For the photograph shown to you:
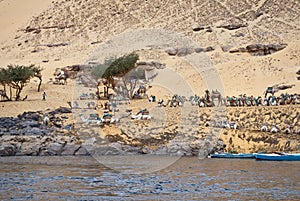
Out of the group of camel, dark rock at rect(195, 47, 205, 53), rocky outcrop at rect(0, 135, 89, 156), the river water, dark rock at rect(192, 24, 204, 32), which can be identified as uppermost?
dark rock at rect(192, 24, 204, 32)

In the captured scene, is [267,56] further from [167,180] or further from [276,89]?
[167,180]

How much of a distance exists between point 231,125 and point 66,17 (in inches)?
2553

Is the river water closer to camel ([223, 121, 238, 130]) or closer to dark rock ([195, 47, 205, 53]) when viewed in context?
camel ([223, 121, 238, 130])

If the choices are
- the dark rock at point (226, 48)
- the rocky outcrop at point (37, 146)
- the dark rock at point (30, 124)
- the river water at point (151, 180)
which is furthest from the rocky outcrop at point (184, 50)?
the river water at point (151, 180)

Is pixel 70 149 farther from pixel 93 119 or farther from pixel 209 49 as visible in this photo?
pixel 209 49

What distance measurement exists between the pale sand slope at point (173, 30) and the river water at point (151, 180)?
99.5 ft

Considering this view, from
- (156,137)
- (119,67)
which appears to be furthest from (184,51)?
(156,137)

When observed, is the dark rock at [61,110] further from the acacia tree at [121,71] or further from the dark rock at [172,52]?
the dark rock at [172,52]

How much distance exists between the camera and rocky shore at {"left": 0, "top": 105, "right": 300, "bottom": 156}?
38969mm

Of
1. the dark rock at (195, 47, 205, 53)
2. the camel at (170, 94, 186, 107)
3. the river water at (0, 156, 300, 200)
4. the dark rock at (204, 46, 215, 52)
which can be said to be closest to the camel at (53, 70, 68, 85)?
the dark rock at (195, 47, 205, 53)

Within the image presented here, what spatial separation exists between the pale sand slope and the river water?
30.3m

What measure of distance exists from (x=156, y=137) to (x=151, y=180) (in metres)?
14.5

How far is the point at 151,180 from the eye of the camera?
27.7m

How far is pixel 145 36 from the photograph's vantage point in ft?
300
